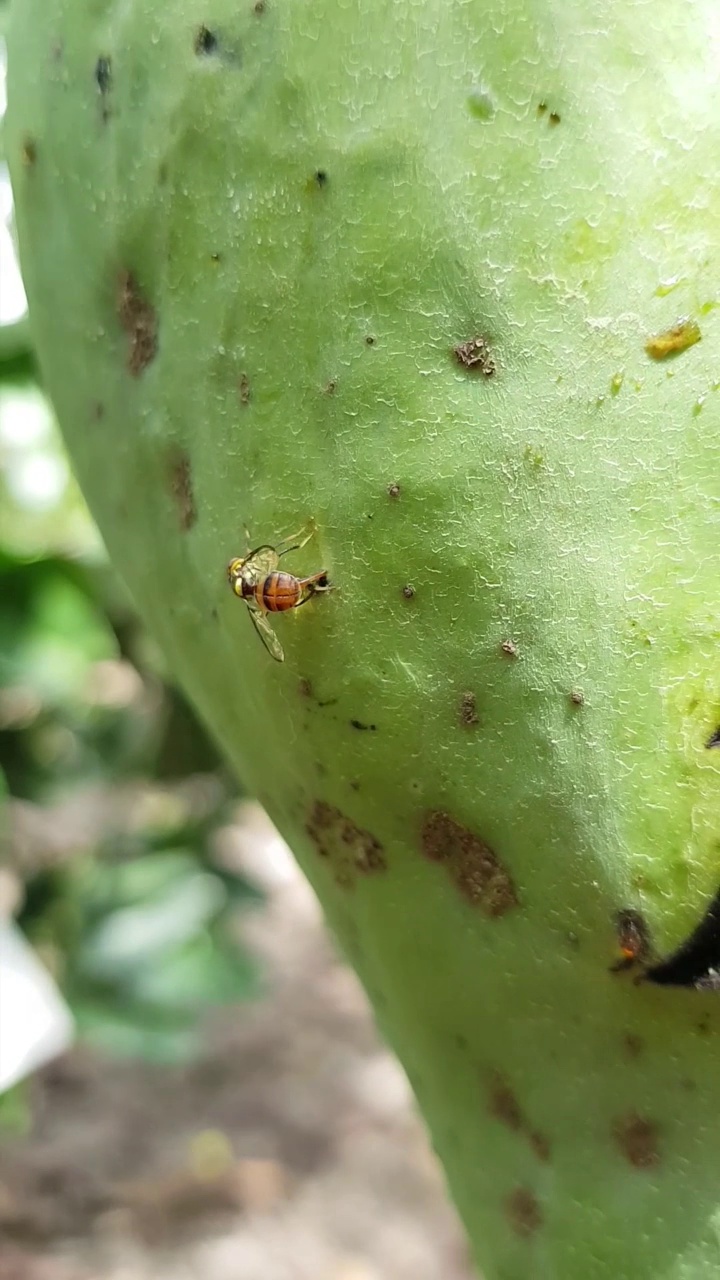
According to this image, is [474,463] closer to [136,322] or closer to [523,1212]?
[136,322]

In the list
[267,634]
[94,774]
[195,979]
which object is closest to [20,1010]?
[195,979]

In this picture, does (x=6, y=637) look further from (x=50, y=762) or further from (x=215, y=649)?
(x=215, y=649)

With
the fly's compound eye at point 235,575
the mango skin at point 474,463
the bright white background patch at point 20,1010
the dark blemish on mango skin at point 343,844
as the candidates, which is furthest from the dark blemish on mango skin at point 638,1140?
the bright white background patch at point 20,1010

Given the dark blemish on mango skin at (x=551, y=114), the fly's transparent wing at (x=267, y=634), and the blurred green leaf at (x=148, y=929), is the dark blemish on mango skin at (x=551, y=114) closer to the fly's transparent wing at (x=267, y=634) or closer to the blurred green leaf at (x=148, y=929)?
the fly's transparent wing at (x=267, y=634)

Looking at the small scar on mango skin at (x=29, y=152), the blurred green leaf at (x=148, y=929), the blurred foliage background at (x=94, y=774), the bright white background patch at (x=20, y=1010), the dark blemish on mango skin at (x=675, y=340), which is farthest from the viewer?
the blurred green leaf at (x=148, y=929)

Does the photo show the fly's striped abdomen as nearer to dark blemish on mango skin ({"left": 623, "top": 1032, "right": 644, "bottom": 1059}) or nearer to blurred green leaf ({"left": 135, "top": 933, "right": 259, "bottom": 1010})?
dark blemish on mango skin ({"left": 623, "top": 1032, "right": 644, "bottom": 1059})

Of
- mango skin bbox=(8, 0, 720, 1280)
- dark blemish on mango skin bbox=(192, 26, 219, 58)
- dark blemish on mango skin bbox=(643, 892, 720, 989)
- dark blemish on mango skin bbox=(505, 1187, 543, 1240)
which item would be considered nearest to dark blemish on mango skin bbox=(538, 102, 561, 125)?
mango skin bbox=(8, 0, 720, 1280)
